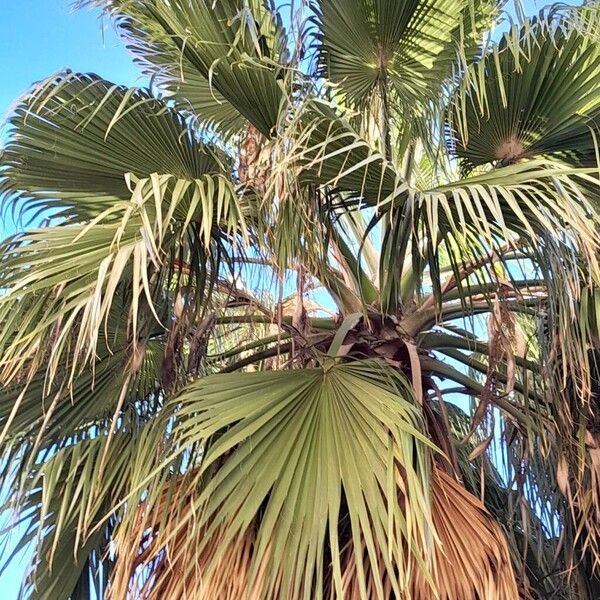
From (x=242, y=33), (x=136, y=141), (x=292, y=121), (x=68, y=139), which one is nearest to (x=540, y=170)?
(x=292, y=121)

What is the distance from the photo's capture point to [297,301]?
2.26 m

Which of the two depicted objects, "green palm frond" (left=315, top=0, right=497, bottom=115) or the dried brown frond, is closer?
the dried brown frond

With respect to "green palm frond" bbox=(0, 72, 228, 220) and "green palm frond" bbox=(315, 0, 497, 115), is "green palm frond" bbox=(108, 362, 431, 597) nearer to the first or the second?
"green palm frond" bbox=(0, 72, 228, 220)

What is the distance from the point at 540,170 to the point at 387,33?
0.93 m

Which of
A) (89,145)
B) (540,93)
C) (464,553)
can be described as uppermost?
(540,93)

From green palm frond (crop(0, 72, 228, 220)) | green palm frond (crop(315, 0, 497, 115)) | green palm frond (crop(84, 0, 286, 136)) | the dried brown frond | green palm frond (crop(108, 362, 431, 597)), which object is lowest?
the dried brown frond

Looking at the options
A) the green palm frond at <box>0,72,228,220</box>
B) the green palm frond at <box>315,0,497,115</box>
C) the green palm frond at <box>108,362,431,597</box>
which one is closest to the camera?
the green palm frond at <box>108,362,431,597</box>

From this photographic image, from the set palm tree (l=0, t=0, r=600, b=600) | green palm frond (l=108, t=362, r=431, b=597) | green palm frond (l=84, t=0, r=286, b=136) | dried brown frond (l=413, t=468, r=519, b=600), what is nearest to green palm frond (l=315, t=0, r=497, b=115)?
palm tree (l=0, t=0, r=600, b=600)

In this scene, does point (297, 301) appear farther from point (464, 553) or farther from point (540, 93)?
point (540, 93)

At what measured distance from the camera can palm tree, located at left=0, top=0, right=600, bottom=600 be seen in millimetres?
1810

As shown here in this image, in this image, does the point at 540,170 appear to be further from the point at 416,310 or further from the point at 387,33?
the point at 387,33

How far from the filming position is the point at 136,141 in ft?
7.30

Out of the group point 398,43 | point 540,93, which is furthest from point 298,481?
point 398,43

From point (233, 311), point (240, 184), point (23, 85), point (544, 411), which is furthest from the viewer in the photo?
point (233, 311)
